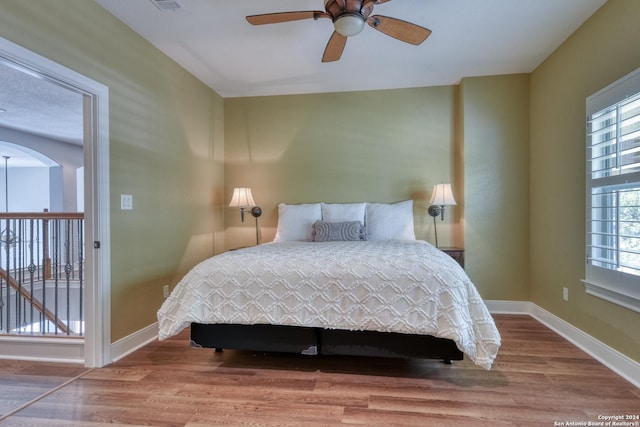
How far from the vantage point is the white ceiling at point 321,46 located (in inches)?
90.0

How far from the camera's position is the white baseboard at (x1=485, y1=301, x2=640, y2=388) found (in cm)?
199

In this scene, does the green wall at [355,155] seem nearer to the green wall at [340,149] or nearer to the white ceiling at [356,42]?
the green wall at [340,149]

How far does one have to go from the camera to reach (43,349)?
235cm

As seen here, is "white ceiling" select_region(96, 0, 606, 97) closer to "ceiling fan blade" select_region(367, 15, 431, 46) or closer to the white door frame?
"ceiling fan blade" select_region(367, 15, 431, 46)

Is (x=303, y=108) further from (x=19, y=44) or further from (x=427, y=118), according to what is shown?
(x=19, y=44)

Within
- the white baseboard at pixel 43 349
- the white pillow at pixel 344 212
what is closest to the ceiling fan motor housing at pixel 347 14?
the white pillow at pixel 344 212

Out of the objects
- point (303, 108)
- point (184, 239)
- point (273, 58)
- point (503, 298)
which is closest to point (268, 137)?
point (303, 108)

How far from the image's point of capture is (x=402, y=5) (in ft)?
7.40

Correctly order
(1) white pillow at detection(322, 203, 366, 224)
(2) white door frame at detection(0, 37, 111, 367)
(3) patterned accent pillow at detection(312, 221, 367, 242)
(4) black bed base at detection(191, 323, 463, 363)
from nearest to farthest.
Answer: (4) black bed base at detection(191, 323, 463, 363) → (2) white door frame at detection(0, 37, 111, 367) → (3) patterned accent pillow at detection(312, 221, 367, 242) → (1) white pillow at detection(322, 203, 366, 224)

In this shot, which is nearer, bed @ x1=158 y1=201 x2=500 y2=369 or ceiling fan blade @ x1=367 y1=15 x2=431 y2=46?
bed @ x1=158 y1=201 x2=500 y2=369

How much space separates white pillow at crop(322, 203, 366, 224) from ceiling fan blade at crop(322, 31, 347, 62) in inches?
64.1

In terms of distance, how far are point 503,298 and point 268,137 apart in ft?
11.0

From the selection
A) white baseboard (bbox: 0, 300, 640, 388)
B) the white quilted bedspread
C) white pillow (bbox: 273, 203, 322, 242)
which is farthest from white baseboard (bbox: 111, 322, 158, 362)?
white pillow (bbox: 273, 203, 322, 242)

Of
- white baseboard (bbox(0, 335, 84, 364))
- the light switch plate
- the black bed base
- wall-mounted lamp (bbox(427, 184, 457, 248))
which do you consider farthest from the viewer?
wall-mounted lamp (bbox(427, 184, 457, 248))
